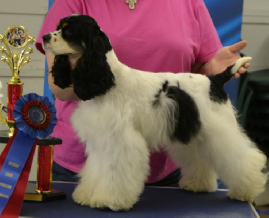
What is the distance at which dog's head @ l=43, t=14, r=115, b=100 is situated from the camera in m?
1.20

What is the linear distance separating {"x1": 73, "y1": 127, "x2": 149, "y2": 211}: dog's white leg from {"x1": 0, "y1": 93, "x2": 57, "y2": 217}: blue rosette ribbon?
0.20m

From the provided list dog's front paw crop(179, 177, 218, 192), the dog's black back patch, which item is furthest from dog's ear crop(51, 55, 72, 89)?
dog's front paw crop(179, 177, 218, 192)

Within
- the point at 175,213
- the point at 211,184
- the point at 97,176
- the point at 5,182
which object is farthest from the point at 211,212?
the point at 5,182

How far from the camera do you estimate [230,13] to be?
262cm

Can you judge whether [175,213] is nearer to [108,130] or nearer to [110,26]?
[108,130]

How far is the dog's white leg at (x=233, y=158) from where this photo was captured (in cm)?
145

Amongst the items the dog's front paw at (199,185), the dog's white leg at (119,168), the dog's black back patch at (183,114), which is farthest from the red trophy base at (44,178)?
the dog's front paw at (199,185)

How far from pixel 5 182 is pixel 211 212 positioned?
2.40ft

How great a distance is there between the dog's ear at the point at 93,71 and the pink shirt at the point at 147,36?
0.40 meters

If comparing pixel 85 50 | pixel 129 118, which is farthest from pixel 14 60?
pixel 129 118

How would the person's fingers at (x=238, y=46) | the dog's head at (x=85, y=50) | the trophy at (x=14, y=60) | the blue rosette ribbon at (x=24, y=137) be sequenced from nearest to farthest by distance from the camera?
the dog's head at (x=85, y=50) → the blue rosette ribbon at (x=24, y=137) → the trophy at (x=14, y=60) → the person's fingers at (x=238, y=46)

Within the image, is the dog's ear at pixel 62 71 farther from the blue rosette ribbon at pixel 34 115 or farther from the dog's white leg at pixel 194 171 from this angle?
the dog's white leg at pixel 194 171

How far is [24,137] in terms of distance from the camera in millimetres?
1349

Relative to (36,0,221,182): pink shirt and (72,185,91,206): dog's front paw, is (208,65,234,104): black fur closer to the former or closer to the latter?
(36,0,221,182): pink shirt
